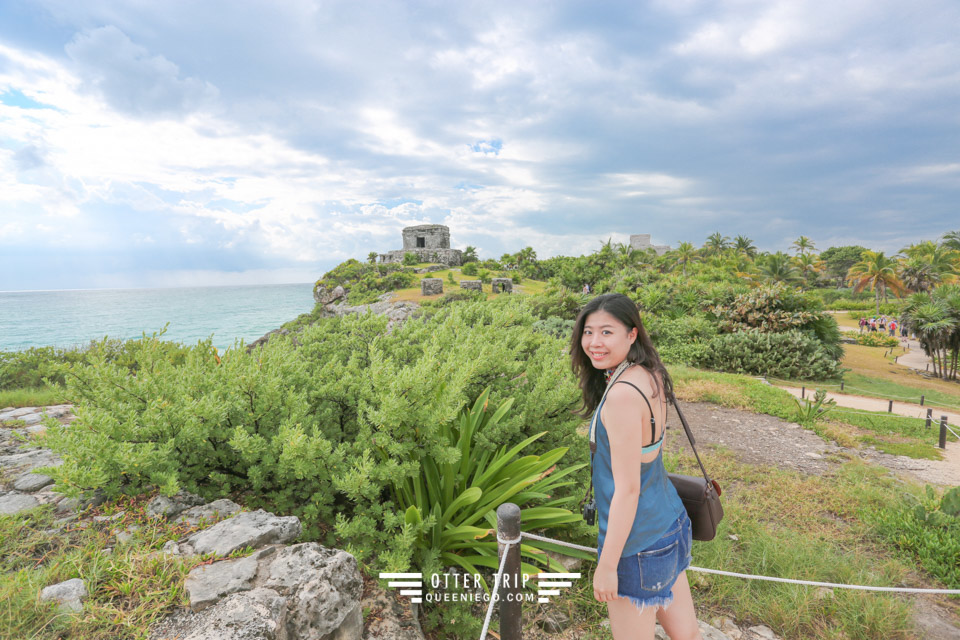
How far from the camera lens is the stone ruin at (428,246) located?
42.8 m

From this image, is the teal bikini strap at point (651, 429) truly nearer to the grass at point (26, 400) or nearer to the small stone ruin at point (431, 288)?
the grass at point (26, 400)

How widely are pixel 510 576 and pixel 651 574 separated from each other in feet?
1.85

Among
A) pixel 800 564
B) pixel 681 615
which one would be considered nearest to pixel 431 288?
pixel 800 564

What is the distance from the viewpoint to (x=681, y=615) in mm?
1768

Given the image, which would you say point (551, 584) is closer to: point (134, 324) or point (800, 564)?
point (800, 564)

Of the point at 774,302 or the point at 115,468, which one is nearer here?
the point at 115,468

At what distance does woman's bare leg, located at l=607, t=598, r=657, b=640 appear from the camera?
5.29 ft

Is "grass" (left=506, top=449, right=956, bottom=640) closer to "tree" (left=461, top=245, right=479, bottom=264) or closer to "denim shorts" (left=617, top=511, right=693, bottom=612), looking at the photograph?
"denim shorts" (left=617, top=511, right=693, bottom=612)

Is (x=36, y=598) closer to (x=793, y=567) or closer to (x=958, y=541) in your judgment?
(x=793, y=567)

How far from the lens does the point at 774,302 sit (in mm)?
14406

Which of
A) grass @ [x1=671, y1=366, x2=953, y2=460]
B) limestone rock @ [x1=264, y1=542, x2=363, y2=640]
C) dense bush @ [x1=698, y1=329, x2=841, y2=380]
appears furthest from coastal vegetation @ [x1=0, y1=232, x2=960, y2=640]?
dense bush @ [x1=698, y1=329, x2=841, y2=380]

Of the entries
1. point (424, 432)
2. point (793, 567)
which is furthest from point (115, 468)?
point (793, 567)

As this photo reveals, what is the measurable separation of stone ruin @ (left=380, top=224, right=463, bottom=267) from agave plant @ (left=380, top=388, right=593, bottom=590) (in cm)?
4057

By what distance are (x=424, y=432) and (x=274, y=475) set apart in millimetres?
905
